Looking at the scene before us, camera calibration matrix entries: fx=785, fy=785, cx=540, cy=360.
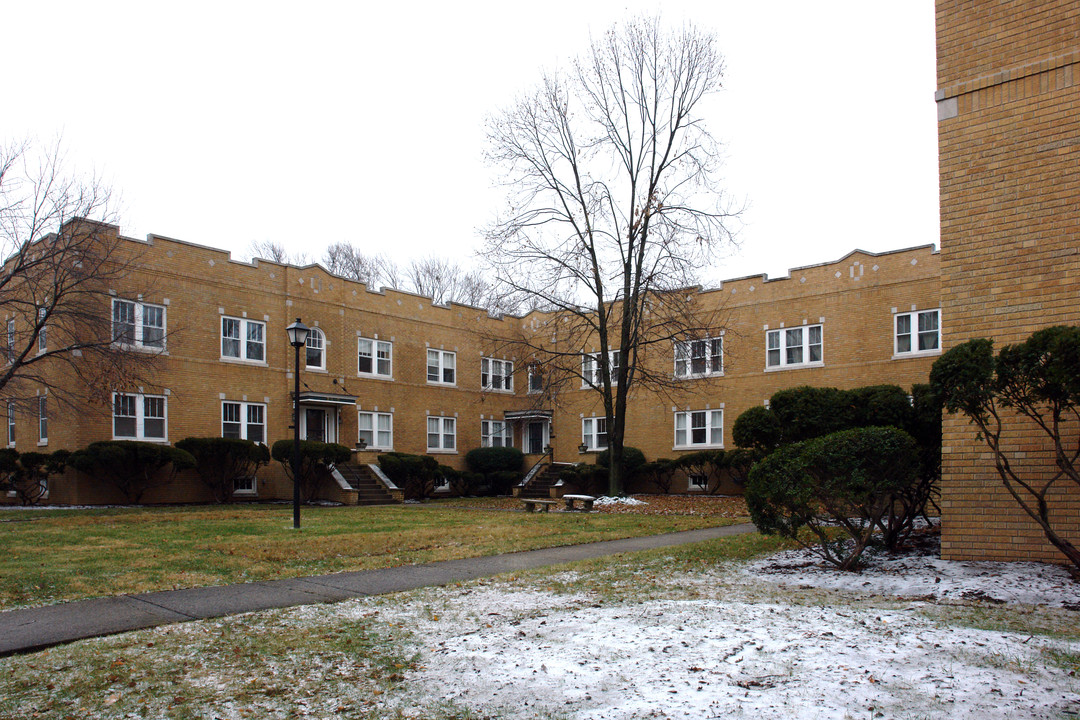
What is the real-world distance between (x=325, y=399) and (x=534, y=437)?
11.1 meters

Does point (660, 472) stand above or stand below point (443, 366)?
below

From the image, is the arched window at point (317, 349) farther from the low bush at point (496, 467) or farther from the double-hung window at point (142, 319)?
the low bush at point (496, 467)

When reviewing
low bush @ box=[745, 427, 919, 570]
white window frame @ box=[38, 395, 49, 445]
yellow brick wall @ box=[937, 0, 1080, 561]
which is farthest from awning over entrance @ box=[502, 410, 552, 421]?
yellow brick wall @ box=[937, 0, 1080, 561]

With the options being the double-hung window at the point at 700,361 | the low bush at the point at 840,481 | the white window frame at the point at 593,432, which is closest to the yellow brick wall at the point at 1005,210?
the low bush at the point at 840,481

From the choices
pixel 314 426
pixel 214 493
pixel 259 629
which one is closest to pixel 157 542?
pixel 259 629

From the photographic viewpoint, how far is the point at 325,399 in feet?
90.9

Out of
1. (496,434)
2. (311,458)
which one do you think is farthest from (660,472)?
(311,458)

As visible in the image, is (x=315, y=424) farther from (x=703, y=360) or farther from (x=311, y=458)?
(x=703, y=360)

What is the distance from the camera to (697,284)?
2416cm

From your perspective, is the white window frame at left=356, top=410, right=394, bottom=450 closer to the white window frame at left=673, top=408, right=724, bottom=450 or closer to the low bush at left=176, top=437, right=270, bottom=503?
the low bush at left=176, top=437, right=270, bottom=503

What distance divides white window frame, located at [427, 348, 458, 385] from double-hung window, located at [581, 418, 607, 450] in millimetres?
5947

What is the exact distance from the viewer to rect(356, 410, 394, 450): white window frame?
2983 centimetres

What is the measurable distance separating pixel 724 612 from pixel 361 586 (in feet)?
12.7

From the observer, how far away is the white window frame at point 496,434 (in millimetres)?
34544
